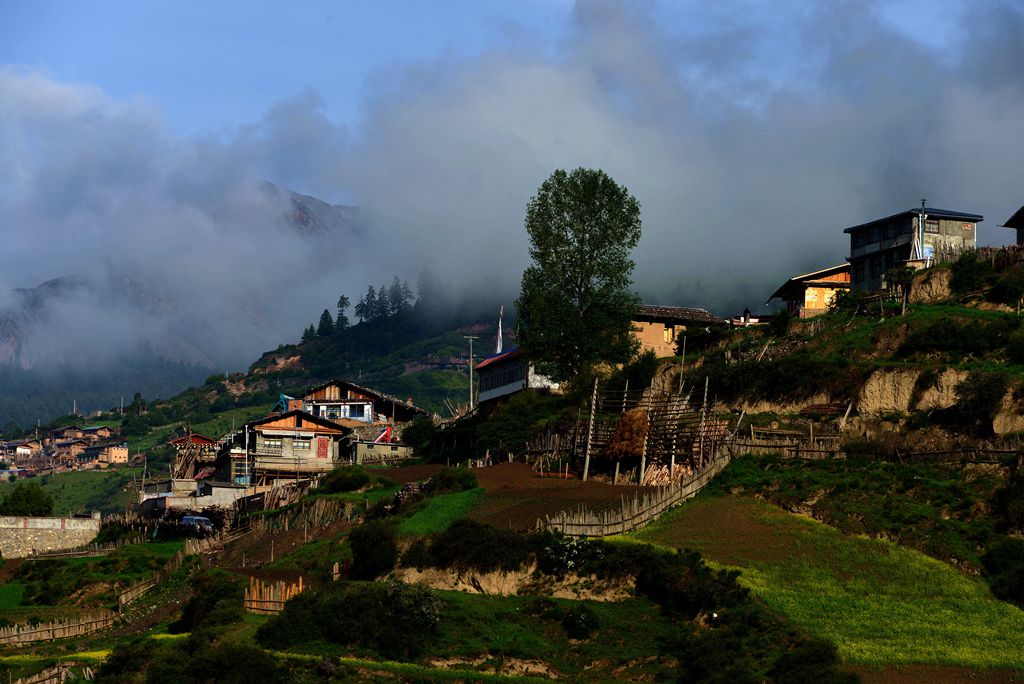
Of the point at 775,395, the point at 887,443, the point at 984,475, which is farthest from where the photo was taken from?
the point at 775,395

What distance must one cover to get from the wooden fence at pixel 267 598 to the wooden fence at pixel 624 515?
8923 millimetres

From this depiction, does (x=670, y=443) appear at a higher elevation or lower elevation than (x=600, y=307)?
lower

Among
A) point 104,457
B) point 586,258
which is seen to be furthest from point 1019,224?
A: point 104,457

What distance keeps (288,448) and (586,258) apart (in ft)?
91.6

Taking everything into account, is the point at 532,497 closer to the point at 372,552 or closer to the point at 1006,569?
the point at 372,552

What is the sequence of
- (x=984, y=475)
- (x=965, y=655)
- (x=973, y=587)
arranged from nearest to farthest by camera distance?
(x=965, y=655)
(x=973, y=587)
(x=984, y=475)

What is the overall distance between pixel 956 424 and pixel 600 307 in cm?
2499

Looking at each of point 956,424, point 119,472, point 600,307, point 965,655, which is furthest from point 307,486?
point 119,472

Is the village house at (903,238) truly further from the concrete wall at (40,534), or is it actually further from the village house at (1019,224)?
the concrete wall at (40,534)

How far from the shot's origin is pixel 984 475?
51625mm

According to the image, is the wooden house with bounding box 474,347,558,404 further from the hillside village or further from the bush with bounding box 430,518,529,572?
the bush with bounding box 430,518,529,572

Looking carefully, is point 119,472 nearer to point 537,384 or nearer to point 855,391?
point 537,384

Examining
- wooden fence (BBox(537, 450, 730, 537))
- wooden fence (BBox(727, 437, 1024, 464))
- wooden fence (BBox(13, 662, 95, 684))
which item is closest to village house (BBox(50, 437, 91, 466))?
wooden fence (BBox(727, 437, 1024, 464))

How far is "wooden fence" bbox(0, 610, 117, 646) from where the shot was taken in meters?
55.2
